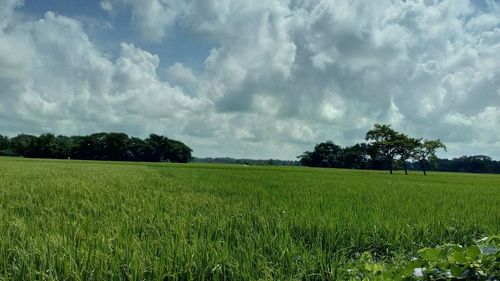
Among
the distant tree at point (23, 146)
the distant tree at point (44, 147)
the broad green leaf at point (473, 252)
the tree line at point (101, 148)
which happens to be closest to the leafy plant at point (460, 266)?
the broad green leaf at point (473, 252)

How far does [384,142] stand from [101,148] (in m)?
73.8

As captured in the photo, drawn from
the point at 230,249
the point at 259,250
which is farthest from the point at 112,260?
the point at 259,250

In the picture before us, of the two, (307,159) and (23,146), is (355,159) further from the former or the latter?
(23,146)

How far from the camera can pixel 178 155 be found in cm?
11762

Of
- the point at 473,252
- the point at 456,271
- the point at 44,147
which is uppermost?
the point at 44,147

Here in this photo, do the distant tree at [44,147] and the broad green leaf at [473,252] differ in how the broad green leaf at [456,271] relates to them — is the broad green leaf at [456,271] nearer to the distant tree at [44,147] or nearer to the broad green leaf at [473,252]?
the broad green leaf at [473,252]

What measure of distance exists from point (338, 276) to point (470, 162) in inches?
5952

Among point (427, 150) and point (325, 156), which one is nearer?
point (427, 150)

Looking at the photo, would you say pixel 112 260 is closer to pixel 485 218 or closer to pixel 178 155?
pixel 485 218

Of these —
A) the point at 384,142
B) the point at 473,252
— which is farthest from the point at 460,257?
the point at 384,142

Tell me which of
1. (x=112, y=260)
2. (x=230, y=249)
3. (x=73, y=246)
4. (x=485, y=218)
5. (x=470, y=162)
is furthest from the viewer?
(x=470, y=162)

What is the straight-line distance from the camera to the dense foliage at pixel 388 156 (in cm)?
6359

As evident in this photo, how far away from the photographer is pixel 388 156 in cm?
6494

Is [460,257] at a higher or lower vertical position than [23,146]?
lower
